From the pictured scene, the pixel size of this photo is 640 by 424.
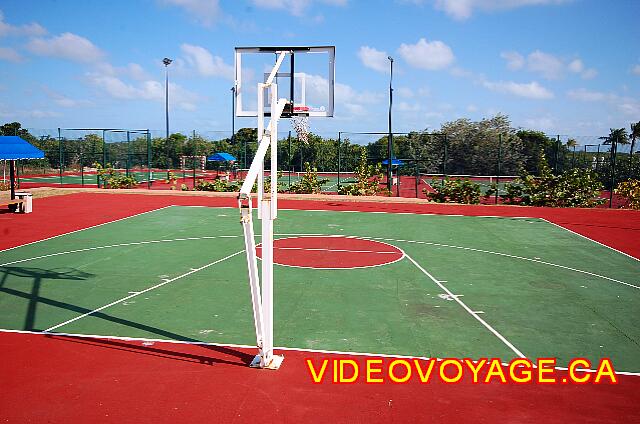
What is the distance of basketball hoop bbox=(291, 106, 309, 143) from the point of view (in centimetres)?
1072

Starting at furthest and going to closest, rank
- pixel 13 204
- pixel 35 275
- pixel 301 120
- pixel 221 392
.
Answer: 1. pixel 13 204
2. pixel 301 120
3. pixel 35 275
4. pixel 221 392

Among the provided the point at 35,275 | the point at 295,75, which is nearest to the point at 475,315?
the point at 295,75

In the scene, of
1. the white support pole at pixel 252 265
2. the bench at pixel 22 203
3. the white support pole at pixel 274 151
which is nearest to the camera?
the white support pole at pixel 252 265

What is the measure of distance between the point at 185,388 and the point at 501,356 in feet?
14.0

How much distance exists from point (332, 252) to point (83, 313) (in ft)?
21.7

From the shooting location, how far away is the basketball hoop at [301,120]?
422 inches

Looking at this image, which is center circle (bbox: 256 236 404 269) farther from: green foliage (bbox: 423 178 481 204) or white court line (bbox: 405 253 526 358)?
green foliage (bbox: 423 178 481 204)

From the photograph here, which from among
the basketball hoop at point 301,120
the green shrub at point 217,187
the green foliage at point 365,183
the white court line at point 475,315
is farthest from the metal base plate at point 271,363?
the green shrub at point 217,187

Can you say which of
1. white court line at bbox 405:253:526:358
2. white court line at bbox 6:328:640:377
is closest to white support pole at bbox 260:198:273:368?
white court line at bbox 6:328:640:377

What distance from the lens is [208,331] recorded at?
8219 millimetres

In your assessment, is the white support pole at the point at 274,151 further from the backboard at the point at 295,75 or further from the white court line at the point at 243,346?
the backboard at the point at 295,75

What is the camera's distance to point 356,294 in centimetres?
1020

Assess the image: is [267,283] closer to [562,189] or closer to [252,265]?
[252,265]

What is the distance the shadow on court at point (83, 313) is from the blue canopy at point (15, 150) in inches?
305
